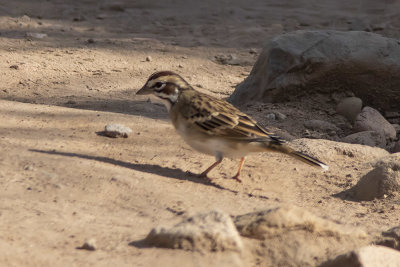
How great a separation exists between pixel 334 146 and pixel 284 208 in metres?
2.97

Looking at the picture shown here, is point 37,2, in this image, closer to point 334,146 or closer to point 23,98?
point 23,98

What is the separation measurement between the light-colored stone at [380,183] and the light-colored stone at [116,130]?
7.42 ft

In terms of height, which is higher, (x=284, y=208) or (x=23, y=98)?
(x=284, y=208)

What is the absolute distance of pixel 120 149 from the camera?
6.03m

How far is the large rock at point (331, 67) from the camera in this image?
809cm

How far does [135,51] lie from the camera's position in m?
10.6

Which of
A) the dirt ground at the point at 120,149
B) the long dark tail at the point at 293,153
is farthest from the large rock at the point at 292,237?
the long dark tail at the point at 293,153

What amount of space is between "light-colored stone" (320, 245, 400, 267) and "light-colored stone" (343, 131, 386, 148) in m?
3.98

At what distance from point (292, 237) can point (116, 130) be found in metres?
2.98

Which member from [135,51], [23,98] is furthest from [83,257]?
[135,51]

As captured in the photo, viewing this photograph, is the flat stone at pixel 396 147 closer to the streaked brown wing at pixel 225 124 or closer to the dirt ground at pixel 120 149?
the dirt ground at pixel 120 149

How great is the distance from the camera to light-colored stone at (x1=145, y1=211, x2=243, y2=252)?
3377mm

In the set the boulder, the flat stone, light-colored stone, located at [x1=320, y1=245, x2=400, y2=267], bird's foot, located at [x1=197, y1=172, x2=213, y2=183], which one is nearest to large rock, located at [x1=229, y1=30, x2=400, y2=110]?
the boulder

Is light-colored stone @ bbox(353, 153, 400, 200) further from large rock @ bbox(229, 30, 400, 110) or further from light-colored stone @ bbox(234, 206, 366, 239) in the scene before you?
large rock @ bbox(229, 30, 400, 110)
